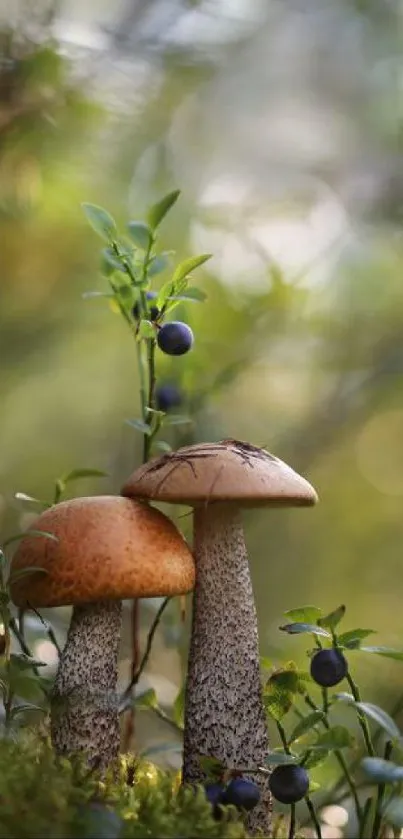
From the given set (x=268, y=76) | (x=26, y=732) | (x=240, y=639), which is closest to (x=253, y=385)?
(x=268, y=76)

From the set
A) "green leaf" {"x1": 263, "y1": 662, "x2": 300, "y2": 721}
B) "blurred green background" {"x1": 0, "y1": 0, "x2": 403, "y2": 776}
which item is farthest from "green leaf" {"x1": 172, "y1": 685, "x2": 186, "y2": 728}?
"blurred green background" {"x1": 0, "y1": 0, "x2": 403, "y2": 776}

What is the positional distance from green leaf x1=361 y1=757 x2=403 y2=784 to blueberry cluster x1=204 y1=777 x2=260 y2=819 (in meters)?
0.21

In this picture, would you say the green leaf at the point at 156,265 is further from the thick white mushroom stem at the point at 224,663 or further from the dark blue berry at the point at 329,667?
the dark blue berry at the point at 329,667

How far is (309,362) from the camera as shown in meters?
2.63

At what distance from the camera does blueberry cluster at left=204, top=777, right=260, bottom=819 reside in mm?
790

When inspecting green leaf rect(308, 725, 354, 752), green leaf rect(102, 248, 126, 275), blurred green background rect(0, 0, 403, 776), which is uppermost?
blurred green background rect(0, 0, 403, 776)

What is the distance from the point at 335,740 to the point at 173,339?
0.49 meters

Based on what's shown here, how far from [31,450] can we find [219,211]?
109 cm

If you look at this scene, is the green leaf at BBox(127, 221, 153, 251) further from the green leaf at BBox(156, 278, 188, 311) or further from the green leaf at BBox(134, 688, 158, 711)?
the green leaf at BBox(134, 688, 158, 711)

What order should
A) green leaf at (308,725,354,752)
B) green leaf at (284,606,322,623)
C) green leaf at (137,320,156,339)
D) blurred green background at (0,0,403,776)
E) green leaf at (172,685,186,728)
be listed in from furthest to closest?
blurred green background at (0,0,403,776) → green leaf at (172,685,186,728) → green leaf at (137,320,156,339) → green leaf at (284,606,322,623) → green leaf at (308,725,354,752)

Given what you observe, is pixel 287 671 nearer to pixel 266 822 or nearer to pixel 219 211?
pixel 266 822

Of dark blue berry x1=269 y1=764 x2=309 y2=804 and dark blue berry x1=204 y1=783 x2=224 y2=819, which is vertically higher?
dark blue berry x1=269 y1=764 x2=309 y2=804

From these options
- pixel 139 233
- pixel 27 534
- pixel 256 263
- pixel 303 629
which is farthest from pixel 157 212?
pixel 256 263

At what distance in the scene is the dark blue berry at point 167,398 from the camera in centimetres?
125
